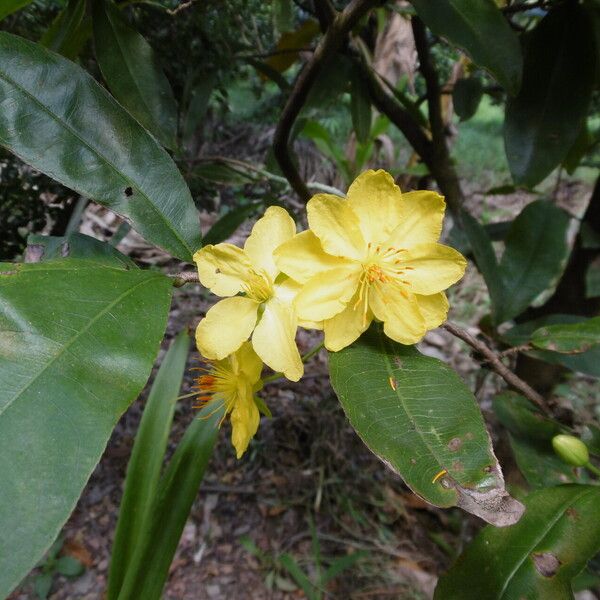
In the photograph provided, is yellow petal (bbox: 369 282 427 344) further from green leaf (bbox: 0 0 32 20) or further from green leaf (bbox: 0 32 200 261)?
green leaf (bbox: 0 0 32 20)

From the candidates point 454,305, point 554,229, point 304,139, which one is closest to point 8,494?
point 554,229

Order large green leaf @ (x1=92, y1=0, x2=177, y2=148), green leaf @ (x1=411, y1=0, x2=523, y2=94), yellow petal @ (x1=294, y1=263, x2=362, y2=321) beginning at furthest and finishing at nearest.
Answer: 1. large green leaf @ (x1=92, y1=0, x2=177, y2=148)
2. green leaf @ (x1=411, y1=0, x2=523, y2=94)
3. yellow petal @ (x1=294, y1=263, x2=362, y2=321)

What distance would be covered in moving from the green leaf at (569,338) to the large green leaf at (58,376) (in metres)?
0.44

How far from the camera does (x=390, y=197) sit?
0.45 metres

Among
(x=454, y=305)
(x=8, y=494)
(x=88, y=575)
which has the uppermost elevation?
(x=8, y=494)

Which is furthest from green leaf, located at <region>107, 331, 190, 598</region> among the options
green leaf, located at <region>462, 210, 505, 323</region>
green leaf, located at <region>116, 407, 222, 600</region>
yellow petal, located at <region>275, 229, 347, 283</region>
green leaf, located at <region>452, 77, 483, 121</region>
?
green leaf, located at <region>452, 77, 483, 121</region>

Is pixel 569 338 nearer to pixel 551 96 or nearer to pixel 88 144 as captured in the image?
pixel 551 96

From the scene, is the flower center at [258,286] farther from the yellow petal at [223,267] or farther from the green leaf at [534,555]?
the green leaf at [534,555]

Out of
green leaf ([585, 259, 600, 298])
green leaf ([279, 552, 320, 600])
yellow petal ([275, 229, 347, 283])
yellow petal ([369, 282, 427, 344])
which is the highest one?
yellow petal ([275, 229, 347, 283])

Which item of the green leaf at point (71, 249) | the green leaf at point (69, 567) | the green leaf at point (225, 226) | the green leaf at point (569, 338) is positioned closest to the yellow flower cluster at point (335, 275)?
the green leaf at point (71, 249)

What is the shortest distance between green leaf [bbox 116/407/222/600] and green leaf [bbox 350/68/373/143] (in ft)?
1.94

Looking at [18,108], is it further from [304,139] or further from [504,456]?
[304,139]

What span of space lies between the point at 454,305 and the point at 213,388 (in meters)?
1.62

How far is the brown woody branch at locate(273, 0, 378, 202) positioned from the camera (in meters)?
0.54
